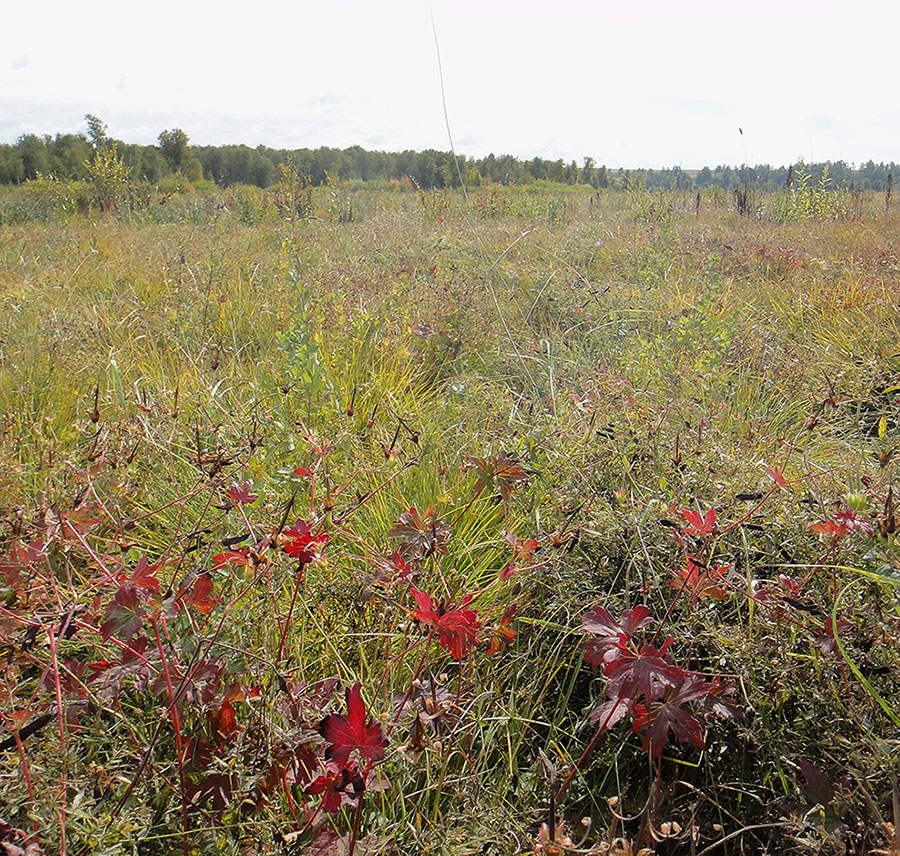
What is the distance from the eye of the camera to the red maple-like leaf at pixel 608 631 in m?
0.96

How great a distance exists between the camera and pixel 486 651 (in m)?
1.27

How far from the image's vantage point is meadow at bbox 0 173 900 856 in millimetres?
941

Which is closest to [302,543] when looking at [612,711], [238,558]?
[238,558]

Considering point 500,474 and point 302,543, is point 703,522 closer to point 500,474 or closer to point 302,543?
point 500,474

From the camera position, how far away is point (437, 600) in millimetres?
1091

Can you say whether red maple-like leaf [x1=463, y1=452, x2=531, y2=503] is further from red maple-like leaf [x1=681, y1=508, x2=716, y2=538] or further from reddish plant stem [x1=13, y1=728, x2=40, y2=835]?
reddish plant stem [x1=13, y1=728, x2=40, y2=835]

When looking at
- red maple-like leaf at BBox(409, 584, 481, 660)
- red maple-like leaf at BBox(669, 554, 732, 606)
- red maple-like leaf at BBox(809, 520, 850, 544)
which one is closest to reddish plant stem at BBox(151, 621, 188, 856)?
red maple-like leaf at BBox(409, 584, 481, 660)

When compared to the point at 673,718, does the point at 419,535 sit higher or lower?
higher

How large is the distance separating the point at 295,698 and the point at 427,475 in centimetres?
98

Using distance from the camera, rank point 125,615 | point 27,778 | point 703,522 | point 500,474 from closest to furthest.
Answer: point 27,778 < point 125,615 < point 703,522 < point 500,474

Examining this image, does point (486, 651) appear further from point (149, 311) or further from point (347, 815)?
point (149, 311)

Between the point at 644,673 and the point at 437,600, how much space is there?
14.5 inches

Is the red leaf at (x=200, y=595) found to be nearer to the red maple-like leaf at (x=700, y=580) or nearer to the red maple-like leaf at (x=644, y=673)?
the red maple-like leaf at (x=644, y=673)

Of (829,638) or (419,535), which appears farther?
(419,535)
